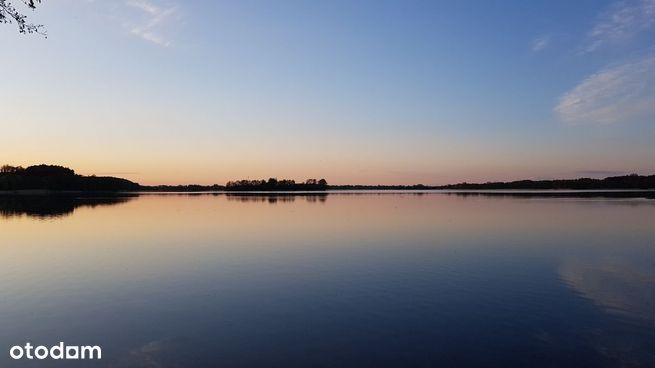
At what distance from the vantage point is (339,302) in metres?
15.7

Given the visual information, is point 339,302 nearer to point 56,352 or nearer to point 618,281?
point 56,352

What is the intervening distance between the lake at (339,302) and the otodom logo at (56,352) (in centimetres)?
26

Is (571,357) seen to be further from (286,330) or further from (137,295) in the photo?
(137,295)

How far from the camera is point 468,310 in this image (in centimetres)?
1459

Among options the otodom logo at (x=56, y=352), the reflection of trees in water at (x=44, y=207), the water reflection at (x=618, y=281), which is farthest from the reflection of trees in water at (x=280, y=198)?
the otodom logo at (x=56, y=352)

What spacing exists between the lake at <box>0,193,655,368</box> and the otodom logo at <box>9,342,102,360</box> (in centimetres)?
26

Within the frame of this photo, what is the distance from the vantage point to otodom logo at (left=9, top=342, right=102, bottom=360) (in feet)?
36.0

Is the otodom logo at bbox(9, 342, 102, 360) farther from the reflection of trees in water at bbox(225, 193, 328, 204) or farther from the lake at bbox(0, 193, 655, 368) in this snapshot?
the reflection of trees in water at bbox(225, 193, 328, 204)

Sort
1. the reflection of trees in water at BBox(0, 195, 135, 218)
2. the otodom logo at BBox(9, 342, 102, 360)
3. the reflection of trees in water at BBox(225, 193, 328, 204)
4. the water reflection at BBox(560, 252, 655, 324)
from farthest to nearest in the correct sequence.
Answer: the reflection of trees in water at BBox(225, 193, 328, 204), the reflection of trees in water at BBox(0, 195, 135, 218), the water reflection at BBox(560, 252, 655, 324), the otodom logo at BBox(9, 342, 102, 360)

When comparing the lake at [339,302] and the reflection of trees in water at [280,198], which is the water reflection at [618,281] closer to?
the lake at [339,302]

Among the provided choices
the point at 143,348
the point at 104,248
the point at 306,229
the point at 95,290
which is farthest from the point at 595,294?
the point at 104,248

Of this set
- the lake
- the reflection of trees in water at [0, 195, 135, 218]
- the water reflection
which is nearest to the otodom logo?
the lake

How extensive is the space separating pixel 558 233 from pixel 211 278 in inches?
1126

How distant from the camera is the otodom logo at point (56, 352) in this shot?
10984 mm
